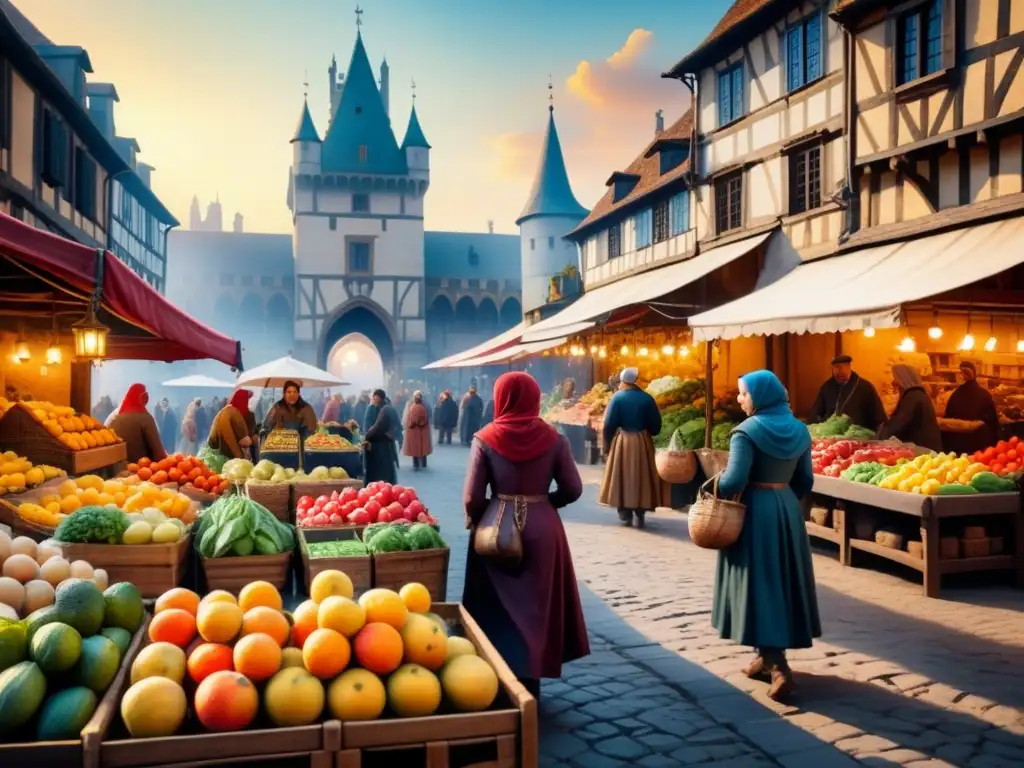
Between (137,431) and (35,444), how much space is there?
5.11 feet

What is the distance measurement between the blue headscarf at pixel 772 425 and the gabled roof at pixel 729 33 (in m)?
11.2

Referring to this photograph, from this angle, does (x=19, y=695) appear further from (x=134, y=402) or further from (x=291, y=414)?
(x=291, y=414)

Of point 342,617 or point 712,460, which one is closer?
point 342,617

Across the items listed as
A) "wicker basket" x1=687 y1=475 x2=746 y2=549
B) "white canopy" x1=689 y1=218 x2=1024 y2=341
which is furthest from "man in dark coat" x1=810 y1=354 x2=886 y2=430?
"wicker basket" x1=687 y1=475 x2=746 y2=549

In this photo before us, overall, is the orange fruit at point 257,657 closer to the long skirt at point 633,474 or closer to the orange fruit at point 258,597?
the orange fruit at point 258,597

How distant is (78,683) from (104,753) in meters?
0.38

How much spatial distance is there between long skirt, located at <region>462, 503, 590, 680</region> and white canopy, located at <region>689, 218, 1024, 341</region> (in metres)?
4.87

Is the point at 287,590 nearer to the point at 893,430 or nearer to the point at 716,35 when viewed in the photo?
the point at 893,430

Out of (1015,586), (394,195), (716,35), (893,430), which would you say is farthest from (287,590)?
(394,195)

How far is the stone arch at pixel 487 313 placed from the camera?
46188 millimetres

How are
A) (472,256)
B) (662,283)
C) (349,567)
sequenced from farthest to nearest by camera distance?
(472,256), (662,283), (349,567)

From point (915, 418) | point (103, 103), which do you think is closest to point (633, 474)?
point (915, 418)

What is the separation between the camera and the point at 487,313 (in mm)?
46406

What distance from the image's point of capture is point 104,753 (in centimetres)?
214
